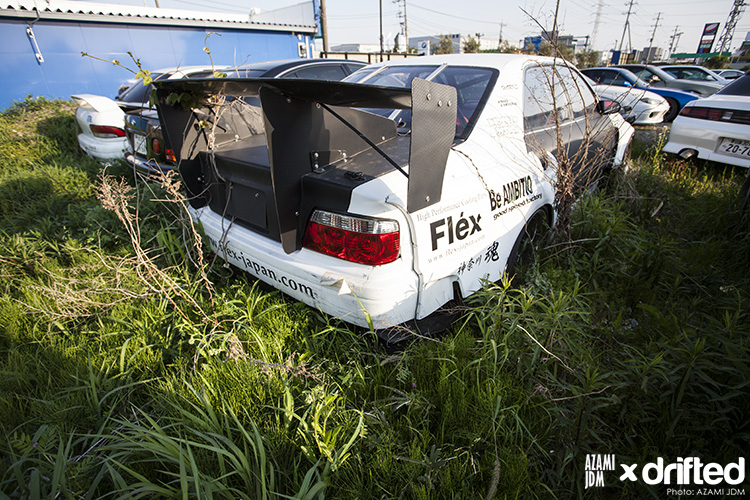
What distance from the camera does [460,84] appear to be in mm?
2254

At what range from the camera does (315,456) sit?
1.35m

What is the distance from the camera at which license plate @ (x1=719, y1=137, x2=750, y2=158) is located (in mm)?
3732

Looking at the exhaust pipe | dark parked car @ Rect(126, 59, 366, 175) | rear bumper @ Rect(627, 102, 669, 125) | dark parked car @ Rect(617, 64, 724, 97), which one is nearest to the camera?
dark parked car @ Rect(126, 59, 366, 175)

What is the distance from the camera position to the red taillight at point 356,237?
148 cm

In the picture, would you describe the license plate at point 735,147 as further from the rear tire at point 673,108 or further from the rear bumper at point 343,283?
the rear tire at point 673,108

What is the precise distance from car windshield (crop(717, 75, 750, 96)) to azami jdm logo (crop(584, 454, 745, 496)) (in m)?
4.83

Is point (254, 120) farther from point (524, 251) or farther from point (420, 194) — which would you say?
point (524, 251)

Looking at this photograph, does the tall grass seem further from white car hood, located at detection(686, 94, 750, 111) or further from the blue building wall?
the blue building wall

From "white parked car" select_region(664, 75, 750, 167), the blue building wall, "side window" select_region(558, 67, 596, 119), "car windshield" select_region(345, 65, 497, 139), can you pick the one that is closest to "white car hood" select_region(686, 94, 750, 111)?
"white parked car" select_region(664, 75, 750, 167)

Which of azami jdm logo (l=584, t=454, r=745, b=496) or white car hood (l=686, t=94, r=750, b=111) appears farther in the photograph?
white car hood (l=686, t=94, r=750, b=111)

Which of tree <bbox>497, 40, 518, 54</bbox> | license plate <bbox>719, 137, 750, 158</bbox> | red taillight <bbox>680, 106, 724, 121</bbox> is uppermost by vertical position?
tree <bbox>497, 40, 518, 54</bbox>

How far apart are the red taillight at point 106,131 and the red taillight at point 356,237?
14.2 feet

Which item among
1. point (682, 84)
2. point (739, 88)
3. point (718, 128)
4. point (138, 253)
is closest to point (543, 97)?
point (138, 253)

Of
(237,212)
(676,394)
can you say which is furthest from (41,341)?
(676,394)
